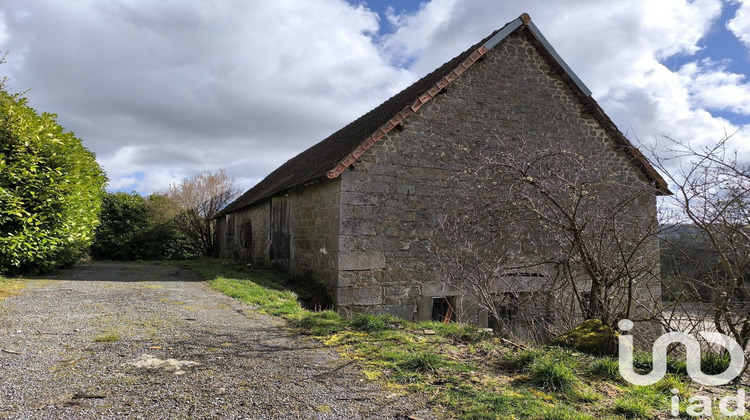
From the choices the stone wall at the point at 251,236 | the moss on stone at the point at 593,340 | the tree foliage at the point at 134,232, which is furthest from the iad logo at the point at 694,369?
the tree foliage at the point at 134,232

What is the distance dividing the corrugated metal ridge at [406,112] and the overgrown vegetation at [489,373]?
3667 mm

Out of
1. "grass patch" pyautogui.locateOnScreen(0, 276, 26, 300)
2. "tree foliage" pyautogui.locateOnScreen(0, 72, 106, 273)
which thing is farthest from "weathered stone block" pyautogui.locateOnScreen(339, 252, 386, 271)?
"tree foliage" pyautogui.locateOnScreen(0, 72, 106, 273)

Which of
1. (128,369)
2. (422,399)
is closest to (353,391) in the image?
(422,399)

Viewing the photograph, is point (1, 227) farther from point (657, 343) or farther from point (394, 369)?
point (657, 343)

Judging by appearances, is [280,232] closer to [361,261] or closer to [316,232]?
[316,232]

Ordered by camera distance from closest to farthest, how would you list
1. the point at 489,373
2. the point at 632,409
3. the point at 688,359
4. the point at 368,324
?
the point at 632,409
the point at 489,373
the point at 688,359
the point at 368,324

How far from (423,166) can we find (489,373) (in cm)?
601

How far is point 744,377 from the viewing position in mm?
4355

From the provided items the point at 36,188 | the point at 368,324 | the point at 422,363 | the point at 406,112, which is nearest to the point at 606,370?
the point at 422,363

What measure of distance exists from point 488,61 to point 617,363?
7.88 metres

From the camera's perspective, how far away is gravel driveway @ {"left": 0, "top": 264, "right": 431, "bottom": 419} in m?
3.21

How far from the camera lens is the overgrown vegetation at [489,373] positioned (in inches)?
135

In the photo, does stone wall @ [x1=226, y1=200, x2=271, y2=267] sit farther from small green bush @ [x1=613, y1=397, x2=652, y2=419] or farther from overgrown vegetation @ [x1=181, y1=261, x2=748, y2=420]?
small green bush @ [x1=613, y1=397, x2=652, y2=419]

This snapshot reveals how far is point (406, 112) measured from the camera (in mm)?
9445
